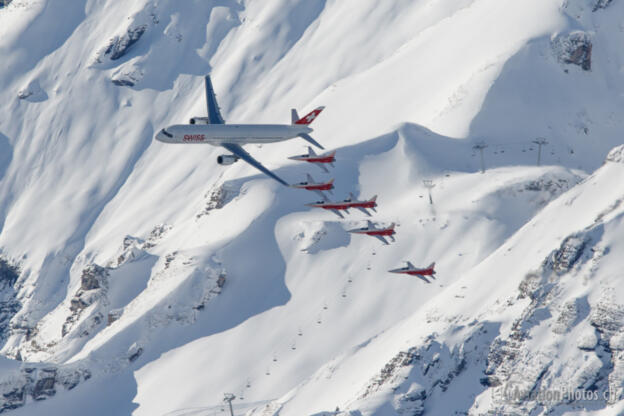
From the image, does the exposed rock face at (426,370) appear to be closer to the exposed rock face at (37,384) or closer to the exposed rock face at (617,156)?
the exposed rock face at (617,156)

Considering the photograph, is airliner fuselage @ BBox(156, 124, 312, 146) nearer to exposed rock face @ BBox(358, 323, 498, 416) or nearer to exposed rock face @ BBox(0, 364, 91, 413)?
exposed rock face @ BBox(358, 323, 498, 416)

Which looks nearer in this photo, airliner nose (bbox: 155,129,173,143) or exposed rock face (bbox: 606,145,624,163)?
airliner nose (bbox: 155,129,173,143)

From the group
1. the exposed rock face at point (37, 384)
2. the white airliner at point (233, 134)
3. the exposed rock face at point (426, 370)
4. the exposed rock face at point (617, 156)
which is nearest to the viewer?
the white airliner at point (233, 134)

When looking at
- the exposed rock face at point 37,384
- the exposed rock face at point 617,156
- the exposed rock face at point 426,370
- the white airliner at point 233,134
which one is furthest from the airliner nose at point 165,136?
the exposed rock face at point 617,156

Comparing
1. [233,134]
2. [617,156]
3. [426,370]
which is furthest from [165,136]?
[617,156]

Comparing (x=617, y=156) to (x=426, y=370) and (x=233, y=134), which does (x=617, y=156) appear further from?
(x=233, y=134)

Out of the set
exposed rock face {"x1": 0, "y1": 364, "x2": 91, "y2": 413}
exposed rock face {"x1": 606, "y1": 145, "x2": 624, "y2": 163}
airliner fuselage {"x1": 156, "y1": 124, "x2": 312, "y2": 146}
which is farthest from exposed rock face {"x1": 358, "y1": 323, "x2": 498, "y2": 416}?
exposed rock face {"x1": 0, "y1": 364, "x2": 91, "y2": 413}

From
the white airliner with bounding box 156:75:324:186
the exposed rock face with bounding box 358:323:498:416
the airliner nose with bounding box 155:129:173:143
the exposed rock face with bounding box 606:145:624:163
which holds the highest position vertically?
the airliner nose with bounding box 155:129:173:143

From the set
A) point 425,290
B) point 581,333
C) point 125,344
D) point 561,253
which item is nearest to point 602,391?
point 581,333

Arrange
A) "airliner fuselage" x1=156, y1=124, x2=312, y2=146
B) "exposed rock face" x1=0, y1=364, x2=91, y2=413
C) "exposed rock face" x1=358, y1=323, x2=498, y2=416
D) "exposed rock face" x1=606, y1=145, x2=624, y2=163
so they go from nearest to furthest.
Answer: "airliner fuselage" x1=156, y1=124, x2=312, y2=146 → "exposed rock face" x1=358, y1=323, x2=498, y2=416 → "exposed rock face" x1=606, y1=145, x2=624, y2=163 → "exposed rock face" x1=0, y1=364, x2=91, y2=413

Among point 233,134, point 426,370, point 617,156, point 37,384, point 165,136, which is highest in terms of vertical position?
point 165,136

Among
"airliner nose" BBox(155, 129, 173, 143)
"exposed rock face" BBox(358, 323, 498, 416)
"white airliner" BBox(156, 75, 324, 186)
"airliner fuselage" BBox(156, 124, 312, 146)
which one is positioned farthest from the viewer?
"exposed rock face" BBox(358, 323, 498, 416)
